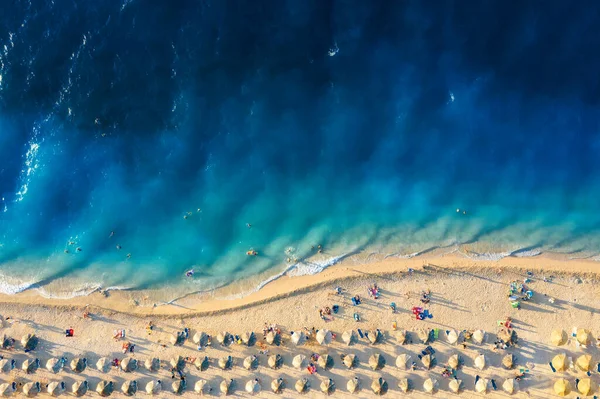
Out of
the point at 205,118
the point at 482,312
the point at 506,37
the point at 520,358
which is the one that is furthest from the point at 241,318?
the point at 506,37

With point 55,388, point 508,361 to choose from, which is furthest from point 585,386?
point 55,388

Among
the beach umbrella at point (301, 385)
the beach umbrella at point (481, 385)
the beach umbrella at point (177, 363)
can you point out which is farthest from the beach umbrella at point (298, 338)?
the beach umbrella at point (481, 385)

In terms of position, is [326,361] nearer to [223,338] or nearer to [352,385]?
[352,385]

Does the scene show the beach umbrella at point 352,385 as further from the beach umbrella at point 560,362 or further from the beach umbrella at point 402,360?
the beach umbrella at point 560,362

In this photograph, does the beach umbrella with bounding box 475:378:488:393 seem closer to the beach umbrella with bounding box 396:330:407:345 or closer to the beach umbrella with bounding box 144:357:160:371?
the beach umbrella with bounding box 396:330:407:345

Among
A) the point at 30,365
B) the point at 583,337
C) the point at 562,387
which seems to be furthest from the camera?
the point at 30,365

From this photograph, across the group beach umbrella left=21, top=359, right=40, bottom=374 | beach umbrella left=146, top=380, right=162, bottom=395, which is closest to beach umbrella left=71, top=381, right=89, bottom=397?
beach umbrella left=21, top=359, right=40, bottom=374
